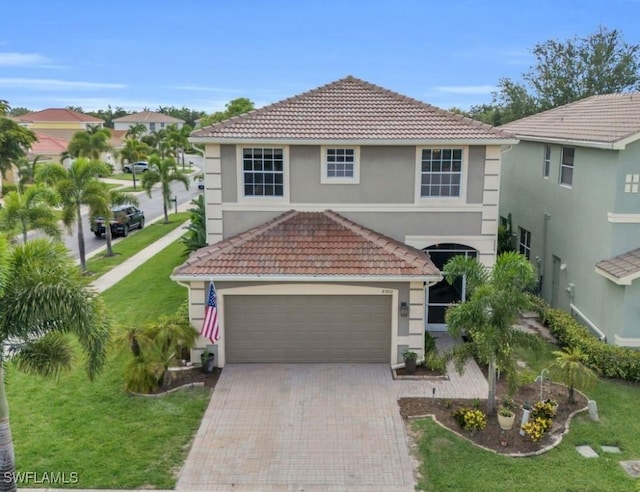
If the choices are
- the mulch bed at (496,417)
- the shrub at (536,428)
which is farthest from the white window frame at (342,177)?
the shrub at (536,428)

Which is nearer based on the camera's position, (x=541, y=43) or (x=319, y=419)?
(x=319, y=419)

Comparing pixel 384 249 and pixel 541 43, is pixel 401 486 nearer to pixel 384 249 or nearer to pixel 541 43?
pixel 384 249

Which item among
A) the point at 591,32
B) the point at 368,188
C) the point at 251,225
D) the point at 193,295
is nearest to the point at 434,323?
the point at 368,188

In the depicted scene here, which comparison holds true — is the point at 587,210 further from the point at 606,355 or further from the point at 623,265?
the point at 606,355

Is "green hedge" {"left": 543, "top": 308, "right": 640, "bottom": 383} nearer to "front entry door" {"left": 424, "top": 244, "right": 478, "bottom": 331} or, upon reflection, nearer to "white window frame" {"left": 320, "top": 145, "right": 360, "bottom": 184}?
"front entry door" {"left": 424, "top": 244, "right": 478, "bottom": 331}

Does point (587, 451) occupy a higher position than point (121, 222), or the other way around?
point (121, 222)

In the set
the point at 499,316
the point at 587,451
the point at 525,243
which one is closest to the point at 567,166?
the point at 525,243
